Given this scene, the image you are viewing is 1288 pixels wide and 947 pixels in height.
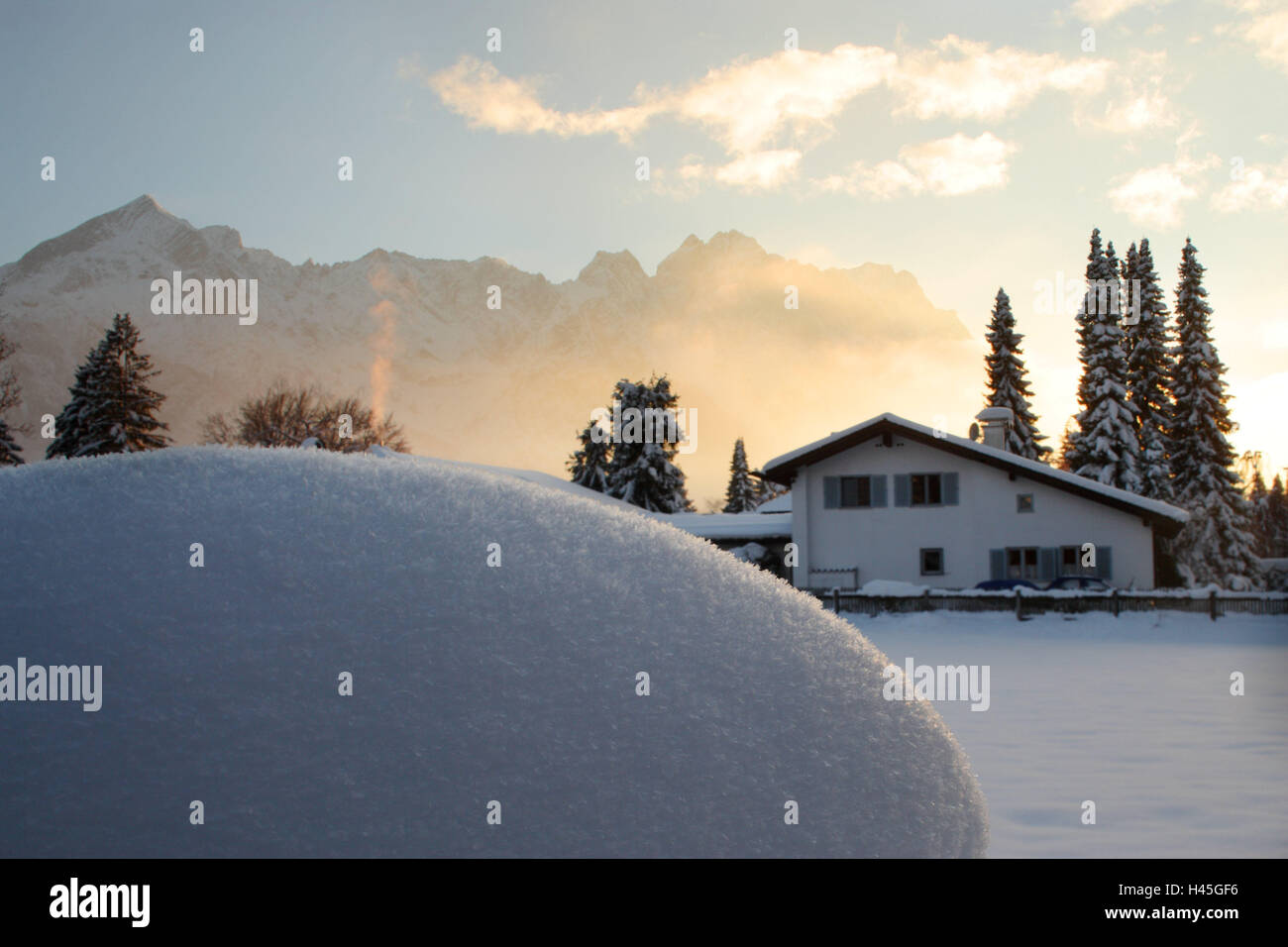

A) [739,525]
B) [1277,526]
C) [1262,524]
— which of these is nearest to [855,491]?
[739,525]

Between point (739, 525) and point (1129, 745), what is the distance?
27.1 metres

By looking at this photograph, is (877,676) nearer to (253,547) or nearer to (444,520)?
(444,520)

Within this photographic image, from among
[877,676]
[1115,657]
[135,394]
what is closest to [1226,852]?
[877,676]

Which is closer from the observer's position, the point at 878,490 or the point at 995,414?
the point at 878,490

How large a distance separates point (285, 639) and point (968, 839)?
2.96 metres

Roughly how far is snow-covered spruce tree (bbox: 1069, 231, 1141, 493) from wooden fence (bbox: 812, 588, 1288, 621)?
61.8 ft

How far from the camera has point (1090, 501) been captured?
28.0 meters

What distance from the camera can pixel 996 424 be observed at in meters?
33.1

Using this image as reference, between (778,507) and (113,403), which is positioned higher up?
(113,403)

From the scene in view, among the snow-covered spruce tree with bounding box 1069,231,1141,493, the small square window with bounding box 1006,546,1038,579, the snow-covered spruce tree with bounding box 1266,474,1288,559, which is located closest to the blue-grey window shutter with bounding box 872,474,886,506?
the small square window with bounding box 1006,546,1038,579

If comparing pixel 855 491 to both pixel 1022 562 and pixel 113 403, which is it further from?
pixel 113 403

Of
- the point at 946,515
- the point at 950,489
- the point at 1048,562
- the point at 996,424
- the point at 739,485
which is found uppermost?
the point at 739,485

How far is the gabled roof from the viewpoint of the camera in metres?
27.0

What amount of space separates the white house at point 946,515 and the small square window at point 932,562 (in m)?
0.03
